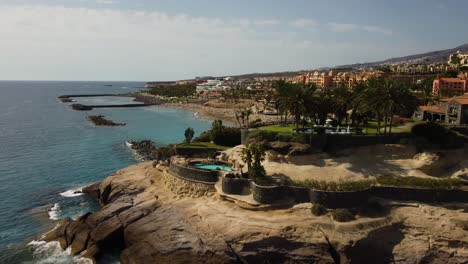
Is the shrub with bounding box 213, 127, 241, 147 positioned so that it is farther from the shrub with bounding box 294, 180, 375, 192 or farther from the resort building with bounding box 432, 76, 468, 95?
the resort building with bounding box 432, 76, 468, 95

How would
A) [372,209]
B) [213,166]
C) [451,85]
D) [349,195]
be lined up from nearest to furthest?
[372,209], [349,195], [213,166], [451,85]

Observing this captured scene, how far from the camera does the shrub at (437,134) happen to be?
137 feet

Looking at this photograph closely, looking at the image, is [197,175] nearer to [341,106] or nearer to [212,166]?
[212,166]

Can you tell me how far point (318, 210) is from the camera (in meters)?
32.7

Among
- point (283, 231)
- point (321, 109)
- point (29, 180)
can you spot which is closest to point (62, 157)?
point (29, 180)

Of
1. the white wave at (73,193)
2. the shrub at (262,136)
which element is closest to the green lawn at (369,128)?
the shrub at (262,136)

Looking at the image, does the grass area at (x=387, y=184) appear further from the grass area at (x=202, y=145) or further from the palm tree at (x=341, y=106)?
the palm tree at (x=341, y=106)

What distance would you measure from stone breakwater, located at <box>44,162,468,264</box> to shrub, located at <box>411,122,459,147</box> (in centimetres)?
1031

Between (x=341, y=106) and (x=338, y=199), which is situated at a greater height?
(x=341, y=106)

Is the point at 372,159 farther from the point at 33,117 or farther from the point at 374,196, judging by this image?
the point at 33,117

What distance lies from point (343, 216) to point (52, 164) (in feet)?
155

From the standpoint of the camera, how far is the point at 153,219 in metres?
35.2

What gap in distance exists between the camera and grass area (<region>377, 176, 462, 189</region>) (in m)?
34.9

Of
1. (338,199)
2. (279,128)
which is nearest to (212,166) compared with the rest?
(279,128)
